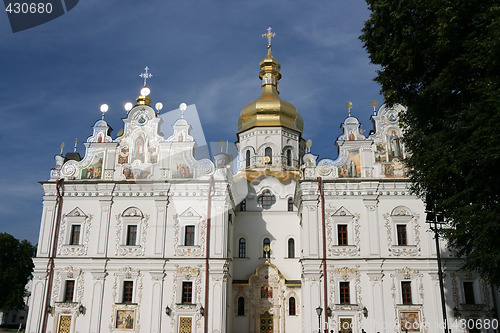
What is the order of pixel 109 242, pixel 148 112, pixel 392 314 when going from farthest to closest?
1. pixel 148 112
2. pixel 109 242
3. pixel 392 314

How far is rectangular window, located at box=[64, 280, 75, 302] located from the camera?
86.2 feet

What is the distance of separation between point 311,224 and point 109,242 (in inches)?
446

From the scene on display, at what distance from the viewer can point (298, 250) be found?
29.8 meters

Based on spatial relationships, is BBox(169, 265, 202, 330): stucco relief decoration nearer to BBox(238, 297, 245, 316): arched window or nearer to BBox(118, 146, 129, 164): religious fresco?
BBox(238, 297, 245, 316): arched window

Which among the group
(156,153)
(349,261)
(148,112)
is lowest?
(349,261)

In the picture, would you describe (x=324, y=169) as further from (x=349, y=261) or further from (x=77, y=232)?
(x=77, y=232)

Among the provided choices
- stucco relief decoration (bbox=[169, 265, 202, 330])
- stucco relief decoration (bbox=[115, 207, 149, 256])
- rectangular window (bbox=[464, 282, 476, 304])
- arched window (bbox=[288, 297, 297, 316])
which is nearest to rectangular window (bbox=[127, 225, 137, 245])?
stucco relief decoration (bbox=[115, 207, 149, 256])

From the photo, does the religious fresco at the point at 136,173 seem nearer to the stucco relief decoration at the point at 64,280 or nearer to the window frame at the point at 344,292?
the stucco relief decoration at the point at 64,280

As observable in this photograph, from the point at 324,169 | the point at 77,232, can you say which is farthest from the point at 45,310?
the point at 324,169

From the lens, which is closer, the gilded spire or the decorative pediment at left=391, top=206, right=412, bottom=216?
the decorative pediment at left=391, top=206, right=412, bottom=216

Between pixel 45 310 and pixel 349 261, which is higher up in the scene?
pixel 349 261

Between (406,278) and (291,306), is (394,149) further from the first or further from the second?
(291,306)

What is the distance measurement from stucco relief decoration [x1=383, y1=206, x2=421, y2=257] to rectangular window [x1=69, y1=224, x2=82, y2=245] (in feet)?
56.8

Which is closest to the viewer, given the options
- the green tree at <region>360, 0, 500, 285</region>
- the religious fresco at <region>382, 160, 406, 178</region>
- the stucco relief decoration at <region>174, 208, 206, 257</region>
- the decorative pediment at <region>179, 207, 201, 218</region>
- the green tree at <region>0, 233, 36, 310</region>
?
the green tree at <region>360, 0, 500, 285</region>
